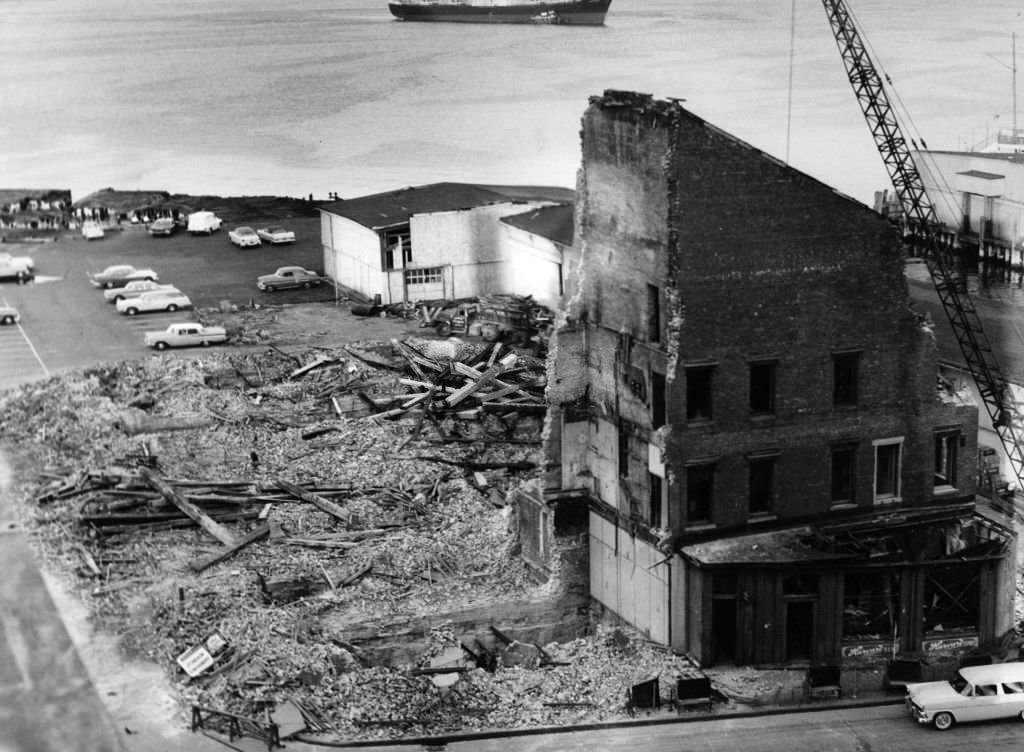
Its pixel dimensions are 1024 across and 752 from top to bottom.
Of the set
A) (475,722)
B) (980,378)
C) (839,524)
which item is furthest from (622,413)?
(980,378)

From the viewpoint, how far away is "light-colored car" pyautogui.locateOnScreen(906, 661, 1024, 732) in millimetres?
39625

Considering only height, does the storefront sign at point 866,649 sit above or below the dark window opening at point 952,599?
below

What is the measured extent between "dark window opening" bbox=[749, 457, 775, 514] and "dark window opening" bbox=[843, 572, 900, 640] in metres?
3.01

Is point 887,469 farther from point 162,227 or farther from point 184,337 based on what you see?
point 162,227

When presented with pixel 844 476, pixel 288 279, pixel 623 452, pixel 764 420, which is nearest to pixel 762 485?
pixel 764 420

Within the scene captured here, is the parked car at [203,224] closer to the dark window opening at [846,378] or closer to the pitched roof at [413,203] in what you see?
the pitched roof at [413,203]

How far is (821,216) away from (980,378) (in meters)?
18.6

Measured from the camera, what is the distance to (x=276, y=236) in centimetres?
9950

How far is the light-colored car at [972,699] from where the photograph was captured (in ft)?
130

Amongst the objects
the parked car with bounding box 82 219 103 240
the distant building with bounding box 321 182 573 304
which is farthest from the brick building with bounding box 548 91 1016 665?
the parked car with bounding box 82 219 103 240

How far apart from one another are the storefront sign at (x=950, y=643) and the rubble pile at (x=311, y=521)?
591cm

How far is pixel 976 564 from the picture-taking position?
42875 millimetres

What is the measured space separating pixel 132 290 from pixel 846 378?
157ft

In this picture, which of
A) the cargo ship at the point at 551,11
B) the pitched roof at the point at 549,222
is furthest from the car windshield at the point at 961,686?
the cargo ship at the point at 551,11
